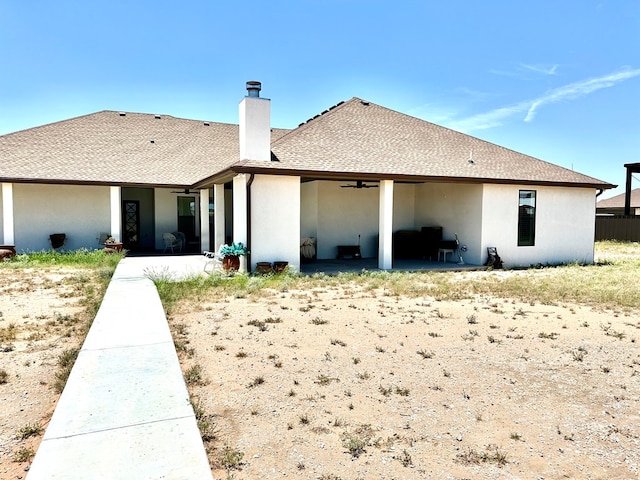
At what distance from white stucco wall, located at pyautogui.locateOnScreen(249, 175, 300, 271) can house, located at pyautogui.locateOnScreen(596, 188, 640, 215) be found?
40585 millimetres

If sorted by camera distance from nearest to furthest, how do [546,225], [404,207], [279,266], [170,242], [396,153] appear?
[279,266], [396,153], [546,225], [404,207], [170,242]

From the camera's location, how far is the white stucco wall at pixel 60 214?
1645 centimetres

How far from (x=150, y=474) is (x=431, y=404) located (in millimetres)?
2458

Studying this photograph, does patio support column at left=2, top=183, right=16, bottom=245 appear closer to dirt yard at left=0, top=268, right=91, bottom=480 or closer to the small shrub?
dirt yard at left=0, top=268, right=91, bottom=480

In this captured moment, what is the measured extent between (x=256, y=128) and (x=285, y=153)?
1235mm

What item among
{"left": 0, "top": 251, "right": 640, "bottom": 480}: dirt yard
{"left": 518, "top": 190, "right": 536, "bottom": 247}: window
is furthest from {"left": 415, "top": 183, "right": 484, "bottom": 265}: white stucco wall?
{"left": 0, "top": 251, "right": 640, "bottom": 480}: dirt yard

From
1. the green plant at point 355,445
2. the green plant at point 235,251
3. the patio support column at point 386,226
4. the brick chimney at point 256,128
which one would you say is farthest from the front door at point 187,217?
the green plant at point 355,445

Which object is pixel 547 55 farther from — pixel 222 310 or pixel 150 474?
pixel 150 474

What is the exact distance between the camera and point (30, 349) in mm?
5508

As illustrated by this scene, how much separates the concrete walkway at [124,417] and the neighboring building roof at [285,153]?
6.73 metres

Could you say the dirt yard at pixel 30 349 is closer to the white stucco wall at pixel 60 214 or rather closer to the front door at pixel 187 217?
the white stucco wall at pixel 60 214

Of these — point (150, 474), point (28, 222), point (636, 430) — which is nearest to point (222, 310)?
point (150, 474)

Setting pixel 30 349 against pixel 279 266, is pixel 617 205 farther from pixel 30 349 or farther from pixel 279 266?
pixel 30 349

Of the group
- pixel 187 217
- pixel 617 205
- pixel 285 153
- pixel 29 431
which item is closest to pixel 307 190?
pixel 285 153
